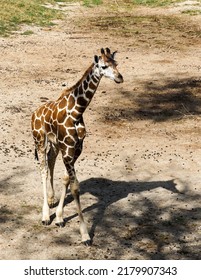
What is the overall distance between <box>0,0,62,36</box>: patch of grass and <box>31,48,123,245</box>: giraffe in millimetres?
19301

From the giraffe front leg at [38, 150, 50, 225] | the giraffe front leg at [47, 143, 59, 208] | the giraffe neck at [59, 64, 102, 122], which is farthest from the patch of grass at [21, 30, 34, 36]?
the giraffe neck at [59, 64, 102, 122]

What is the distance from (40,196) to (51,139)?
1886 mm

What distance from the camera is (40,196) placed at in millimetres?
11930

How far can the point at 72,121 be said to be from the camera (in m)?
9.94

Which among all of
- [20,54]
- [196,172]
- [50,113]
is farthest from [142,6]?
[50,113]

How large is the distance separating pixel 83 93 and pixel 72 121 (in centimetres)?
58

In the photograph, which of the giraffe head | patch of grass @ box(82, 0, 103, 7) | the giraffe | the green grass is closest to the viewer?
the giraffe head

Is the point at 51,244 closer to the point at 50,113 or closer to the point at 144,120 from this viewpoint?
the point at 50,113

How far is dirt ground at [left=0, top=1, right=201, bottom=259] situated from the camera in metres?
10.1

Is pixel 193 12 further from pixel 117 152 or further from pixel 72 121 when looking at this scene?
pixel 72 121

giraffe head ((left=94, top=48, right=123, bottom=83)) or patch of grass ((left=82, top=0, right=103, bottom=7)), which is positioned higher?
giraffe head ((left=94, top=48, right=123, bottom=83))

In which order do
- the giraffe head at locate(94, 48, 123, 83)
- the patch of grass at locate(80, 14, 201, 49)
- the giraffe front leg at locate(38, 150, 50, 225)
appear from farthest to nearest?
the patch of grass at locate(80, 14, 201, 49)
the giraffe front leg at locate(38, 150, 50, 225)
the giraffe head at locate(94, 48, 123, 83)

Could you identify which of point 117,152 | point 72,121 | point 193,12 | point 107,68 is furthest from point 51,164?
point 193,12

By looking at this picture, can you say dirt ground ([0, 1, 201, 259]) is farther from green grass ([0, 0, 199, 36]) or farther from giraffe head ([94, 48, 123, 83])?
giraffe head ([94, 48, 123, 83])
